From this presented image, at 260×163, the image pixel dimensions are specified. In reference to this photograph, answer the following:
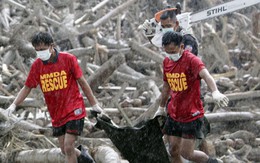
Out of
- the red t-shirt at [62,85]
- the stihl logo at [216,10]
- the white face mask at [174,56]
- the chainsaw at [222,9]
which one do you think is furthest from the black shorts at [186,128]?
the stihl logo at [216,10]

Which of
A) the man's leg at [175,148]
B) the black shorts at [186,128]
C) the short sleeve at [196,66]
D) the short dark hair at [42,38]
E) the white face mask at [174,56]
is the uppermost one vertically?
the short dark hair at [42,38]

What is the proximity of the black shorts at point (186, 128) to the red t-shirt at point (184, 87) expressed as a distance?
2.1 inches

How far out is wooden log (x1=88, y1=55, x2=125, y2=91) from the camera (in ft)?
29.3

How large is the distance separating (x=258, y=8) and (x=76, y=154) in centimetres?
1225

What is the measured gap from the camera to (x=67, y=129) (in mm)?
6352

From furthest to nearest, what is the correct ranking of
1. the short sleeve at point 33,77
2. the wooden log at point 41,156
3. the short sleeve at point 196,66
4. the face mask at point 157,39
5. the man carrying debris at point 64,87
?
the wooden log at point 41,156 < the face mask at point 157,39 < the short sleeve at point 33,77 < the man carrying debris at point 64,87 < the short sleeve at point 196,66

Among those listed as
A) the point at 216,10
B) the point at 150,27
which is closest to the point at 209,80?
the point at 150,27

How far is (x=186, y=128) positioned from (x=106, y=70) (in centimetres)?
335

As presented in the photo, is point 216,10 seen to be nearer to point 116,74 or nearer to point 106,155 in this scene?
point 116,74

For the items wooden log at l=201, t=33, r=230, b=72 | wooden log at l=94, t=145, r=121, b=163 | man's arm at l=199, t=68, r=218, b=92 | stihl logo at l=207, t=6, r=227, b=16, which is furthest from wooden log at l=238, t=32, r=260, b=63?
man's arm at l=199, t=68, r=218, b=92

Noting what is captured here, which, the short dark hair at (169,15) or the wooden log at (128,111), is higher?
the short dark hair at (169,15)

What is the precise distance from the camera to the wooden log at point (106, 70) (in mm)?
8934

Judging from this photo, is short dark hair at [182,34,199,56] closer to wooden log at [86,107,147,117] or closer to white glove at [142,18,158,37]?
white glove at [142,18,158,37]

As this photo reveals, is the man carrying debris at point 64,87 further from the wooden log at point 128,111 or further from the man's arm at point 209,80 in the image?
the wooden log at point 128,111
